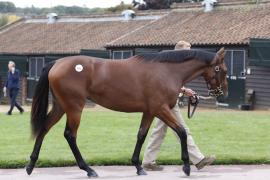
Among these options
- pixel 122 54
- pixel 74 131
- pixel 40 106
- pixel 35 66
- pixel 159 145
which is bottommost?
pixel 35 66

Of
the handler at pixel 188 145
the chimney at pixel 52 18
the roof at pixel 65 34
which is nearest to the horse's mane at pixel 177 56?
the handler at pixel 188 145

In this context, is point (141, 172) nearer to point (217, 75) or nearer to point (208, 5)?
point (217, 75)

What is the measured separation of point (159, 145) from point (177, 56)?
1420mm

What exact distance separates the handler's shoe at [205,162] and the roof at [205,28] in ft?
65.8

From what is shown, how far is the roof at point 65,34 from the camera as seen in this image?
40812 millimetres

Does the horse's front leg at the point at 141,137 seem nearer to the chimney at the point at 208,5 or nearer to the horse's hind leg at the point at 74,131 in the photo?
the horse's hind leg at the point at 74,131

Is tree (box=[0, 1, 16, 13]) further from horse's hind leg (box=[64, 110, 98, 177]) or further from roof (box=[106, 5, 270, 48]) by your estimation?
horse's hind leg (box=[64, 110, 98, 177])

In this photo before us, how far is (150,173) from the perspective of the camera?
9.73m

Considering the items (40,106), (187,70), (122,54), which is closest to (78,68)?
(40,106)

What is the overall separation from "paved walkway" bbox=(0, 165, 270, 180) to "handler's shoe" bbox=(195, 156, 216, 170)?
9 centimetres

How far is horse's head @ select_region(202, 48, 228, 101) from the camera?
31.9 ft

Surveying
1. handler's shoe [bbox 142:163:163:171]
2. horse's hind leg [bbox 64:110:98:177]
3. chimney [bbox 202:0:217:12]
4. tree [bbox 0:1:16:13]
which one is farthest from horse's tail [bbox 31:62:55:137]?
tree [bbox 0:1:16:13]

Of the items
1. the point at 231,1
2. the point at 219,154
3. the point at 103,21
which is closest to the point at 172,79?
the point at 219,154

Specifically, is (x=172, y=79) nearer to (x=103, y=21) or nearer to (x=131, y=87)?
(x=131, y=87)
